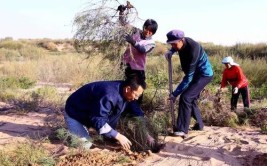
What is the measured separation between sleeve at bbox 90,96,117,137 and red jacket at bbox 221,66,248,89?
14.1 ft

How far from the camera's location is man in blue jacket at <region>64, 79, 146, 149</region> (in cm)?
507

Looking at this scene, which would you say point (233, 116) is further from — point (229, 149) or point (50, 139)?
point (50, 139)

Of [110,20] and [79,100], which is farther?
[110,20]

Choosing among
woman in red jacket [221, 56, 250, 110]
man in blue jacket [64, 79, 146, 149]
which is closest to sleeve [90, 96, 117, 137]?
man in blue jacket [64, 79, 146, 149]

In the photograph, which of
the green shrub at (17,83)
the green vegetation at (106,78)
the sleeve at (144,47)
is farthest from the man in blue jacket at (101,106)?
the green shrub at (17,83)

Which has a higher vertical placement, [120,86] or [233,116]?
[120,86]

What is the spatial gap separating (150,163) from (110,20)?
2622 mm

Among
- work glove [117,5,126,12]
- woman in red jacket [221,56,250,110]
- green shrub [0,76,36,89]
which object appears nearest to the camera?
work glove [117,5,126,12]

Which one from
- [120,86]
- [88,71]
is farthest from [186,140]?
[88,71]

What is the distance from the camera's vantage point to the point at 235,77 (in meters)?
8.89

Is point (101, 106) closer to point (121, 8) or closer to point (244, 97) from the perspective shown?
point (121, 8)

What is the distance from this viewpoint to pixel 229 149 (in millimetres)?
5832

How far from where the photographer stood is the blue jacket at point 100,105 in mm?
5117

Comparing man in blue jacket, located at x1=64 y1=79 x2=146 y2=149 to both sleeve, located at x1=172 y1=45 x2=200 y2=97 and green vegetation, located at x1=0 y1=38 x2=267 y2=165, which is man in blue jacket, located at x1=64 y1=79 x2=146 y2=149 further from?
sleeve, located at x1=172 y1=45 x2=200 y2=97
